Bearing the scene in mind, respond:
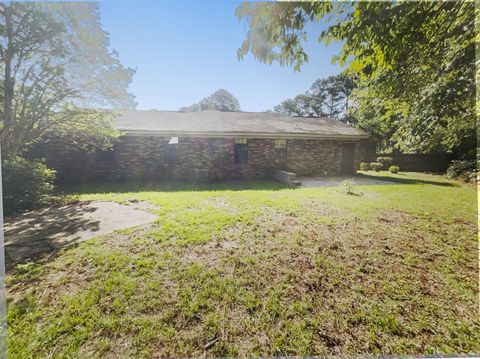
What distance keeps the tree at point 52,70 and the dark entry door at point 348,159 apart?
43.3 ft

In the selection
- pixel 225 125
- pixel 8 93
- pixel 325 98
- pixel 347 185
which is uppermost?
pixel 325 98

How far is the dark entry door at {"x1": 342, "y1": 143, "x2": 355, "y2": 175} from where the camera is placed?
43.3 ft

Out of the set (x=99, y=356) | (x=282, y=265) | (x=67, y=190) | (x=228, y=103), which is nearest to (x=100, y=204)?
(x=67, y=190)

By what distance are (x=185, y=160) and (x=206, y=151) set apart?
51.3 inches

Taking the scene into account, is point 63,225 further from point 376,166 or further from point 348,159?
point 376,166

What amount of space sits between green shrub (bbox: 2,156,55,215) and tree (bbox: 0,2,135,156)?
66 cm

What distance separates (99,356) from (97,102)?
24.7ft

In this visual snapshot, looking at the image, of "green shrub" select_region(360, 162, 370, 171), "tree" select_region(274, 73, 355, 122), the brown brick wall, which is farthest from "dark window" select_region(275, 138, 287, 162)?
"tree" select_region(274, 73, 355, 122)

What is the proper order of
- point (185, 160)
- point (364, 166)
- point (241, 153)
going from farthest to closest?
point (364, 166) → point (241, 153) → point (185, 160)

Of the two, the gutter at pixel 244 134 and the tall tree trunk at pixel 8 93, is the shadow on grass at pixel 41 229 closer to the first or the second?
the tall tree trunk at pixel 8 93

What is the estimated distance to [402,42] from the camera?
3045 millimetres

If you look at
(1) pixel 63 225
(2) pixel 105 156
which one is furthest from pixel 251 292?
(2) pixel 105 156

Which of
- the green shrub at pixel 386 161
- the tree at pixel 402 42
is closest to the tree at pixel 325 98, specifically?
the green shrub at pixel 386 161

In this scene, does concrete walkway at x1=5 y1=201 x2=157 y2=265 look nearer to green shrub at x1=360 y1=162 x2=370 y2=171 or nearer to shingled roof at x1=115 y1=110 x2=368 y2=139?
shingled roof at x1=115 y1=110 x2=368 y2=139
